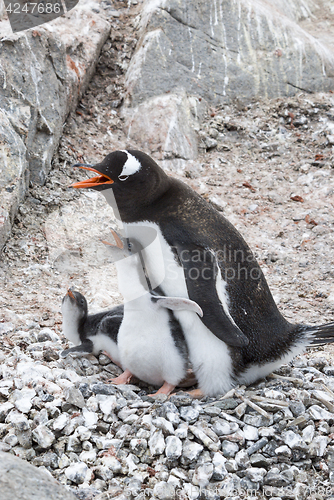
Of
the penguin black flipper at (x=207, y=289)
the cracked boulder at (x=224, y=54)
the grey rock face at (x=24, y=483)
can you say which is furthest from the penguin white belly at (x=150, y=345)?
the cracked boulder at (x=224, y=54)

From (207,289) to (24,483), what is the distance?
3.86ft

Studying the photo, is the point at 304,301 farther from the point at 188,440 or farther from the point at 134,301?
Result: the point at 188,440

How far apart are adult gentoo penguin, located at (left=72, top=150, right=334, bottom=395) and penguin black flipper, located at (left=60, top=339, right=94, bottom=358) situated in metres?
0.58

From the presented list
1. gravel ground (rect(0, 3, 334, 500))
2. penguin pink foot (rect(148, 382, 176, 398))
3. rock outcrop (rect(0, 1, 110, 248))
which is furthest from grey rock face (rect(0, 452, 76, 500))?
rock outcrop (rect(0, 1, 110, 248))

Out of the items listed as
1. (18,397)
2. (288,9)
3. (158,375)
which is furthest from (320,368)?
(288,9)

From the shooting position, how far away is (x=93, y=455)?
1859 mm

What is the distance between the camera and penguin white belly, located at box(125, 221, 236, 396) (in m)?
2.38

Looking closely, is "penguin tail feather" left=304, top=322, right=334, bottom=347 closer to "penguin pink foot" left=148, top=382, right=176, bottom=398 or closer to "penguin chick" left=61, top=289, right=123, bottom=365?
"penguin pink foot" left=148, top=382, right=176, bottom=398

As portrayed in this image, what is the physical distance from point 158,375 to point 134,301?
0.43 meters

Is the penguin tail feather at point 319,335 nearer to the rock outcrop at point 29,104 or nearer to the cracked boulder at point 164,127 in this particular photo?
the rock outcrop at point 29,104

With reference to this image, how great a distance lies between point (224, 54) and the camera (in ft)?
22.4

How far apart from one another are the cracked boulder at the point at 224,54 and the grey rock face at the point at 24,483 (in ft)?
17.5

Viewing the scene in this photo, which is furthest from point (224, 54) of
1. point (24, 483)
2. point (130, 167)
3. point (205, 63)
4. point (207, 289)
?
point (24, 483)

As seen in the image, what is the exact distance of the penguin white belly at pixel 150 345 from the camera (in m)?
2.43
